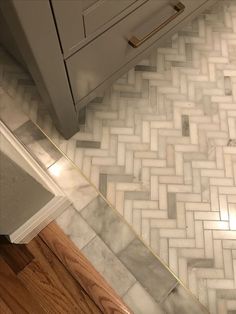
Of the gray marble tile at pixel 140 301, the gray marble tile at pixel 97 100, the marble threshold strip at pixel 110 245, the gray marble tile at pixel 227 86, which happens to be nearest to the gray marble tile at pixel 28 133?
the marble threshold strip at pixel 110 245

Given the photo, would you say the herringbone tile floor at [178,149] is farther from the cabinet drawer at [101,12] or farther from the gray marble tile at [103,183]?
the cabinet drawer at [101,12]

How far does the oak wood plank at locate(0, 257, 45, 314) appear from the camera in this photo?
1071 mm

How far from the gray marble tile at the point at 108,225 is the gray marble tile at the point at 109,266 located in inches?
1.0

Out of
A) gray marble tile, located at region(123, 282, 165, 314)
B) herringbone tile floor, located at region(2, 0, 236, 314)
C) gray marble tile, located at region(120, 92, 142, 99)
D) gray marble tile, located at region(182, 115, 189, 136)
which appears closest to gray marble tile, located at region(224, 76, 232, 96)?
herringbone tile floor, located at region(2, 0, 236, 314)

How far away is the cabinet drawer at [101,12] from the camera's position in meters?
0.77

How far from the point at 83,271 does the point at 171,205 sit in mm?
382

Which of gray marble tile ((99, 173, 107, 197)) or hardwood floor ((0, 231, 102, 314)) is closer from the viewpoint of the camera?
hardwood floor ((0, 231, 102, 314))

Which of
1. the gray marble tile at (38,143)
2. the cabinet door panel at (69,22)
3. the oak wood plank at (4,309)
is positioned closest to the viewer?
the cabinet door panel at (69,22)

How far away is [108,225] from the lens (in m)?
1.19

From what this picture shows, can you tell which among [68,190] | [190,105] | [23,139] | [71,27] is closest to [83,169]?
[68,190]

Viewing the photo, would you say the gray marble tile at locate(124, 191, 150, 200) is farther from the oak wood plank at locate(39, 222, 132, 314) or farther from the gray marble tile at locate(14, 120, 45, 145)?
the gray marble tile at locate(14, 120, 45, 145)

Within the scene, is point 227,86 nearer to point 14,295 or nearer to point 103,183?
point 103,183

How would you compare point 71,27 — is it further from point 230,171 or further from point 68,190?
point 230,171

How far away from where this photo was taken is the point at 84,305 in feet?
3.59
